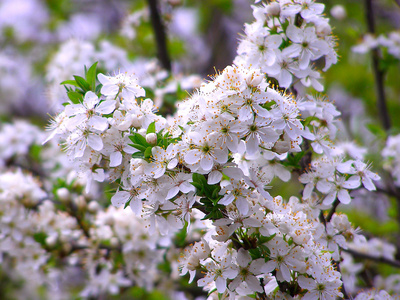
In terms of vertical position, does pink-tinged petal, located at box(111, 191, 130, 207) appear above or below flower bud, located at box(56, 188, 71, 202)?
below

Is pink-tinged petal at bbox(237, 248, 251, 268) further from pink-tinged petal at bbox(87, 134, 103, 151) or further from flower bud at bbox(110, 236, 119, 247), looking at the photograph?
flower bud at bbox(110, 236, 119, 247)

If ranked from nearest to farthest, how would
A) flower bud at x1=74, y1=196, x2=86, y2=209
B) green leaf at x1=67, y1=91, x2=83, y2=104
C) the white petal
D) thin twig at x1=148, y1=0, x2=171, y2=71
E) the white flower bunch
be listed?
the white petal < green leaf at x1=67, y1=91, x2=83, y2=104 < the white flower bunch < flower bud at x1=74, y1=196, x2=86, y2=209 < thin twig at x1=148, y1=0, x2=171, y2=71

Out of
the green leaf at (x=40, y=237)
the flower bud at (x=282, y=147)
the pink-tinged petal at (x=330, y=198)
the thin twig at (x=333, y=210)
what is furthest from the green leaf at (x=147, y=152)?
the green leaf at (x=40, y=237)

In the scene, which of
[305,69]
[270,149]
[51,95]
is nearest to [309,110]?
[305,69]

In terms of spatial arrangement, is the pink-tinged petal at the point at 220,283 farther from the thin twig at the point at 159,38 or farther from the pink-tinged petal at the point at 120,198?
the thin twig at the point at 159,38

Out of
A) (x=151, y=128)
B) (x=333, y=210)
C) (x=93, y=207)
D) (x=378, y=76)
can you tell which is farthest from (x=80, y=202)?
(x=378, y=76)

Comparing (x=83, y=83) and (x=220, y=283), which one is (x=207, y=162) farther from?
(x=83, y=83)

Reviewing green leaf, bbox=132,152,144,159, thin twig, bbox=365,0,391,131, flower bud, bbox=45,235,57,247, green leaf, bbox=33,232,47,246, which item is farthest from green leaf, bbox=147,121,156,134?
thin twig, bbox=365,0,391,131

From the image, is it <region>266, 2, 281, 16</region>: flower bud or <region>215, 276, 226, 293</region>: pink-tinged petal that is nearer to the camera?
<region>215, 276, 226, 293</region>: pink-tinged petal
